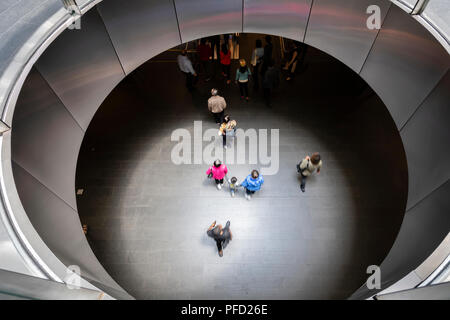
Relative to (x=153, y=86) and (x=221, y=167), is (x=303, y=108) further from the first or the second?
(x=153, y=86)

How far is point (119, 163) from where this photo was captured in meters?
8.91

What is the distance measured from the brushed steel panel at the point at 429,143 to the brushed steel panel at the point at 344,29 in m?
2.19

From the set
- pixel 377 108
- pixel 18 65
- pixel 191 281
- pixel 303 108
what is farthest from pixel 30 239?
pixel 377 108

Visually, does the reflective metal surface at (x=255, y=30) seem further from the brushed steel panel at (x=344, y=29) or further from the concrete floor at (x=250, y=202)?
the concrete floor at (x=250, y=202)

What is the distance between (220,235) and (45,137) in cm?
426

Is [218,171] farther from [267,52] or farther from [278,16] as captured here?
[267,52]

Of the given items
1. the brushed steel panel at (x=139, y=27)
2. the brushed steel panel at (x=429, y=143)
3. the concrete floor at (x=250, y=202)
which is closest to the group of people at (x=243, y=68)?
the concrete floor at (x=250, y=202)

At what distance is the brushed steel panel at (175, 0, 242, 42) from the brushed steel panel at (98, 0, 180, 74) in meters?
0.24

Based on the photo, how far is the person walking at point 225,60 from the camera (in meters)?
10.0

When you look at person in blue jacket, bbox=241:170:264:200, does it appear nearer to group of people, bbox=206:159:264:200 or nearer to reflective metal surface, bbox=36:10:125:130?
group of people, bbox=206:159:264:200

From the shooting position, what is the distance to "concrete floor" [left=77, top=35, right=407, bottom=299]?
702 centimetres

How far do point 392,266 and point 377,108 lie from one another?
6.51 m

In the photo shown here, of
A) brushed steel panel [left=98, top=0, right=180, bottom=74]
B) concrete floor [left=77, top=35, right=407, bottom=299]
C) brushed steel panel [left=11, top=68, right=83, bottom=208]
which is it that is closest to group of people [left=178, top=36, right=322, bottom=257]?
concrete floor [left=77, top=35, right=407, bottom=299]

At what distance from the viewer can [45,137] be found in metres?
5.51
